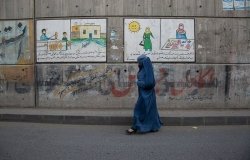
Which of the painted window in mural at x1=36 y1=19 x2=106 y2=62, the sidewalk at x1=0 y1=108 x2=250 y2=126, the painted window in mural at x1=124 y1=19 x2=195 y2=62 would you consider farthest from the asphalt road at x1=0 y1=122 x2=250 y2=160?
the painted window in mural at x1=124 y1=19 x2=195 y2=62

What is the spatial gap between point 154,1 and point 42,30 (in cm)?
319

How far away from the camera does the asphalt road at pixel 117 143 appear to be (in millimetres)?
8422

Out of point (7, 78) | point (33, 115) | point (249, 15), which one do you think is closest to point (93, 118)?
point (33, 115)

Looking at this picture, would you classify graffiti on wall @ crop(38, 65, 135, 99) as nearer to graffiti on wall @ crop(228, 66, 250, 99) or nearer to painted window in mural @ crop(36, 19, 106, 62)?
painted window in mural @ crop(36, 19, 106, 62)

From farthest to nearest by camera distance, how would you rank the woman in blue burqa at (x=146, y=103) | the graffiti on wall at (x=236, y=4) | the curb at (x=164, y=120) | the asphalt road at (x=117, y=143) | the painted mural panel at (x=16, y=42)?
the painted mural panel at (x=16, y=42)
the graffiti on wall at (x=236, y=4)
the curb at (x=164, y=120)
the woman in blue burqa at (x=146, y=103)
the asphalt road at (x=117, y=143)

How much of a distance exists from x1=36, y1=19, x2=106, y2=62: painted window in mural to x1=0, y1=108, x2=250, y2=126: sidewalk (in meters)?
1.62

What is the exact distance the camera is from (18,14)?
46.1 ft

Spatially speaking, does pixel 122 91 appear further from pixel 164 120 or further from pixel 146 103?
pixel 146 103

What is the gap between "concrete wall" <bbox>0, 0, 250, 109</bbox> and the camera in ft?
44.5

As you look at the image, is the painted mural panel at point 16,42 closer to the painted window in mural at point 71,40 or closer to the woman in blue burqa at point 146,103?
the painted window in mural at point 71,40

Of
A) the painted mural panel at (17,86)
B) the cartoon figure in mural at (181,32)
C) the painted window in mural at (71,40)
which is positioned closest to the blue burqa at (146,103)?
the painted window in mural at (71,40)

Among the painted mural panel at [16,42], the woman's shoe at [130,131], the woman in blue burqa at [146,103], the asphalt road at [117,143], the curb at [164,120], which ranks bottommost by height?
the asphalt road at [117,143]

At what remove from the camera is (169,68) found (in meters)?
13.6

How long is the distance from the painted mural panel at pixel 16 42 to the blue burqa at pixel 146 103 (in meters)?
4.30
